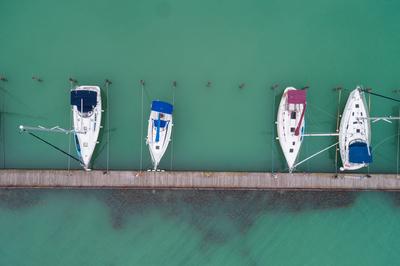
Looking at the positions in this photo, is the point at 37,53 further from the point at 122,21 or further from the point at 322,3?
the point at 322,3

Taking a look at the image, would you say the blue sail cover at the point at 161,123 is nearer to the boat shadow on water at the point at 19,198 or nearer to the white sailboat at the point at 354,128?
the boat shadow on water at the point at 19,198

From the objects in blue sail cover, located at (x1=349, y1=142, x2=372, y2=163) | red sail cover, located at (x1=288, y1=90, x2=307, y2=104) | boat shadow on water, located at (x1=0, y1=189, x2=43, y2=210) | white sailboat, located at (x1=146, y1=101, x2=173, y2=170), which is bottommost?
boat shadow on water, located at (x1=0, y1=189, x2=43, y2=210)

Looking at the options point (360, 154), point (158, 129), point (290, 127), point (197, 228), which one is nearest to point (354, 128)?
point (360, 154)

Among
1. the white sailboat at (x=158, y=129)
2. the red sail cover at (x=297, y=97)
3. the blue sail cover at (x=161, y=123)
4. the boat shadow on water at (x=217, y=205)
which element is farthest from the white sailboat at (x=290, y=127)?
the blue sail cover at (x=161, y=123)

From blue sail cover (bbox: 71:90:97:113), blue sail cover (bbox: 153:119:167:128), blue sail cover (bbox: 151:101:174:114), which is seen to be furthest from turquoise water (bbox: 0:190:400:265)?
blue sail cover (bbox: 71:90:97:113)

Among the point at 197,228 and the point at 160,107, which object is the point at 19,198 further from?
the point at 197,228

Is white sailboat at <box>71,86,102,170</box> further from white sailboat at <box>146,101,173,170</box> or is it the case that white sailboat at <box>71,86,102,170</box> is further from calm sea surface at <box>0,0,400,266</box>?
white sailboat at <box>146,101,173,170</box>
